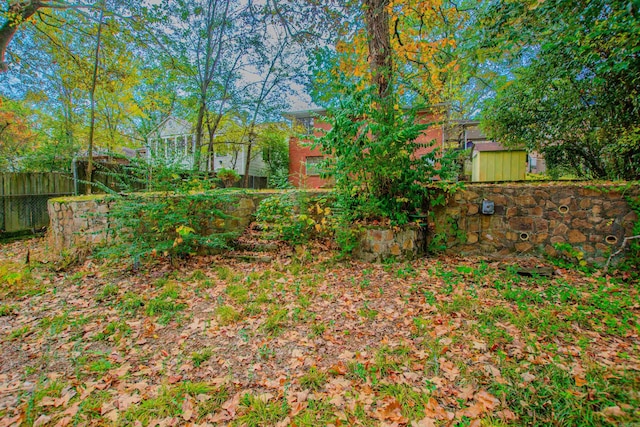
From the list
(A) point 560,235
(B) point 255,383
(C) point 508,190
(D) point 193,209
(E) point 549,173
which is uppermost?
(E) point 549,173

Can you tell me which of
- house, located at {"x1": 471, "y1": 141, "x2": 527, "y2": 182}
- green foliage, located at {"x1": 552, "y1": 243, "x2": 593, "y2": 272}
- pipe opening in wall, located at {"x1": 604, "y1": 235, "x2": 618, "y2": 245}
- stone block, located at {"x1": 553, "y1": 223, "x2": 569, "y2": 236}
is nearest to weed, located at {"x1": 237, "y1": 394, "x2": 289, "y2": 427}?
green foliage, located at {"x1": 552, "y1": 243, "x2": 593, "y2": 272}

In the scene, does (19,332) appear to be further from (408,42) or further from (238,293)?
(408,42)

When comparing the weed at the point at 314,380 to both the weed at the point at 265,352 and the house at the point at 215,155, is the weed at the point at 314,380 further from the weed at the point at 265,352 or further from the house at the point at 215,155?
the house at the point at 215,155

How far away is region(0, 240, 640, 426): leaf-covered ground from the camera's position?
160cm

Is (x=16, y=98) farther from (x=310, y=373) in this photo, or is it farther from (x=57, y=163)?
(x=310, y=373)

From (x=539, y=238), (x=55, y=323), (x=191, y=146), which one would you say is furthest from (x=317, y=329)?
(x=191, y=146)

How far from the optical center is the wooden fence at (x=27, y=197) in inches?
249

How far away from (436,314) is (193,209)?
338cm

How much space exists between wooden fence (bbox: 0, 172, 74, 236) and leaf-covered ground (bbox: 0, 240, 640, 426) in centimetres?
412

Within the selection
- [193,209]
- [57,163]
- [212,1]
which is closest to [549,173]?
[193,209]

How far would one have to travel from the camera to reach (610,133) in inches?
183

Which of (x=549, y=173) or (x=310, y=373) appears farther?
(x=549, y=173)

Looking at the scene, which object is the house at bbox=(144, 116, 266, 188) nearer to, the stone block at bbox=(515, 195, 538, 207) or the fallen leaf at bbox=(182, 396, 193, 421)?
the fallen leaf at bbox=(182, 396, 193, 421)

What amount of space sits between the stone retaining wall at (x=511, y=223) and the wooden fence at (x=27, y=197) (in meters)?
3.04
